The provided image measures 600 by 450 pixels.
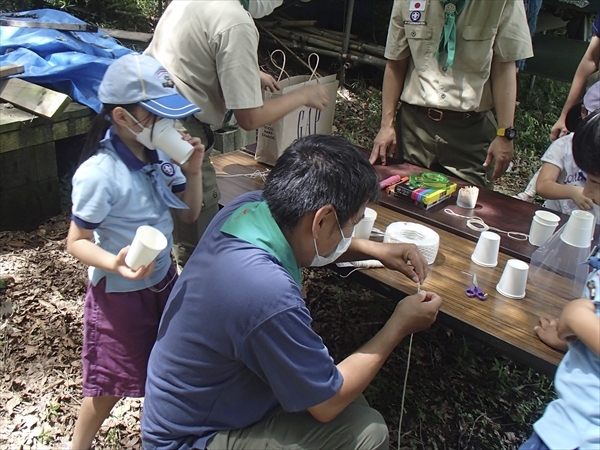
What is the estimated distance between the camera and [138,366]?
6.73ft

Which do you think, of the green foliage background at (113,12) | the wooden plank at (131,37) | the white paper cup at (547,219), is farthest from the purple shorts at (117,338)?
the green foliage background at (113,12)

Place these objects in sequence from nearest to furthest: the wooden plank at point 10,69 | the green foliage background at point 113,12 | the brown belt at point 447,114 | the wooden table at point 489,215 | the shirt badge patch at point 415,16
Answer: the wooden table at point 489,215 < the shirt badge patch at point 415,16 < the brown belt at point 447,114 < the wooden plank at point 10,69 < the green foliage background at point 113,12

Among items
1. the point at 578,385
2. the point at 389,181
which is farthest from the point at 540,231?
the point at 578,385

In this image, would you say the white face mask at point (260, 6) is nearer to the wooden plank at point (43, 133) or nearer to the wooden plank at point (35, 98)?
the wooden plank at point (35, 98)

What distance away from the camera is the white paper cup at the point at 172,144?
1.92 meters

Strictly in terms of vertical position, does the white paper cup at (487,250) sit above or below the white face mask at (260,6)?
below

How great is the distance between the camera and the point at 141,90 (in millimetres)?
1875

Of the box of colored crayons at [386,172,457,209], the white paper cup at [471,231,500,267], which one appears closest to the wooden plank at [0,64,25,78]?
the box of colored crayons at [386,172,457,209]

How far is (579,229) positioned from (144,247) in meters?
1.60

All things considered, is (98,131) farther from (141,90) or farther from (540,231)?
(540,231)

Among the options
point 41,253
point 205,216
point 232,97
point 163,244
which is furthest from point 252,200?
point 41,253

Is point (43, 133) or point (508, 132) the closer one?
point (508, 132)

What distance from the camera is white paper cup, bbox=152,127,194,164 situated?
6.30 feet

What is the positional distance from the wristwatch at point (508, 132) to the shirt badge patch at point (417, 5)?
0.81 meters
